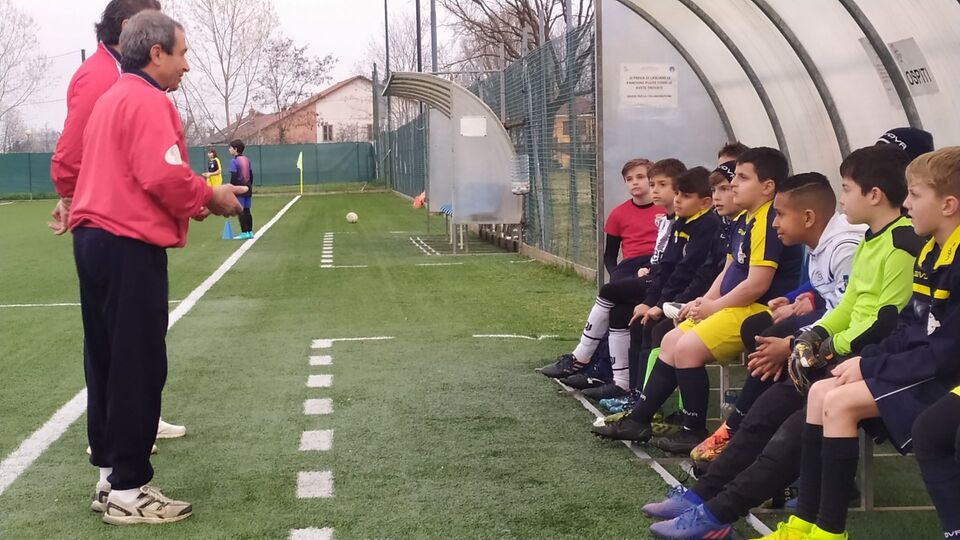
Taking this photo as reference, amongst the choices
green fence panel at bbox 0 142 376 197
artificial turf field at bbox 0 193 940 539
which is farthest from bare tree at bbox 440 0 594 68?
artificial turf field at bbox 0 193 940 539

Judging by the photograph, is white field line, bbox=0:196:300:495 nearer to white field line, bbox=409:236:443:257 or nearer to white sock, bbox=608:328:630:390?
white sock, bbox=608:328:630:390

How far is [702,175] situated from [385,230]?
1726 cm

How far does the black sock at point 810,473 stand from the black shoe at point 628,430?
156 cm

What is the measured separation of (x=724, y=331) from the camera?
17.6ft

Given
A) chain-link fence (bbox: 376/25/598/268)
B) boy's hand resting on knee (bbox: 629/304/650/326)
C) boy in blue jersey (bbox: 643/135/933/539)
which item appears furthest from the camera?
chain-link fence (bbox: 376/25/598/268)

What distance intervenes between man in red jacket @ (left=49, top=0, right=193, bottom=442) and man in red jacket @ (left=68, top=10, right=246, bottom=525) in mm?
555

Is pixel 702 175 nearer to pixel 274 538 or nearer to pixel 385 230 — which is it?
pixel 274 538

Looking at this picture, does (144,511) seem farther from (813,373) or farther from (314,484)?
(813,373)

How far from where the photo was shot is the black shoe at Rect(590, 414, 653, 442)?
5.52 metres

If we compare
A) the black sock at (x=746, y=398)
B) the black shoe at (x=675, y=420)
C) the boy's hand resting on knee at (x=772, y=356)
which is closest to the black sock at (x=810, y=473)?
the boy's hand resting on knee at (x=772, y=356)

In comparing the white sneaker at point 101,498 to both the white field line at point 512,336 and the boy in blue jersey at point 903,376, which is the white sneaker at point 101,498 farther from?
the white field line at point 512,336

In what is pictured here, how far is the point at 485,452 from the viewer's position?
559 centimetres

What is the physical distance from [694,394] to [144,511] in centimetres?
252

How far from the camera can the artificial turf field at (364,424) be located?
15.1 ft
